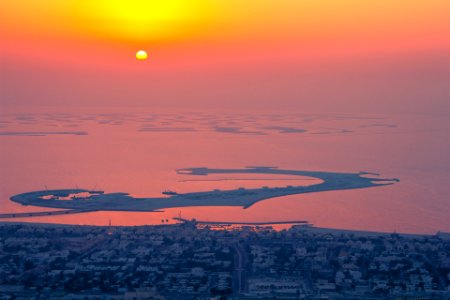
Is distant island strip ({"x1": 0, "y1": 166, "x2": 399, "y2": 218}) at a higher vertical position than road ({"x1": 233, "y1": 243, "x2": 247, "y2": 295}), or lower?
higher

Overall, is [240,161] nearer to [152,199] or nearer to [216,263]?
[152,199]

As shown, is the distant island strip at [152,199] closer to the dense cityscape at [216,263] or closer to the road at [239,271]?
the dense cityscape at [216,263]

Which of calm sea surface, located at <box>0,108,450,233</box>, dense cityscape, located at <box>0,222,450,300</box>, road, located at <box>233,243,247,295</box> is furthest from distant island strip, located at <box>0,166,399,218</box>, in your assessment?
road, located at <box>233,243,247,295</box>

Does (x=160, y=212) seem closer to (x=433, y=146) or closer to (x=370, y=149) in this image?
(x=370, y=149)

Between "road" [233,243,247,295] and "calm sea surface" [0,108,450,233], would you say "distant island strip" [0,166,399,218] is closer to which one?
"calm sea surface" [0,108,450,233]

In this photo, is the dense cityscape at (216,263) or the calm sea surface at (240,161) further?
the calm sea surface at (240,161)

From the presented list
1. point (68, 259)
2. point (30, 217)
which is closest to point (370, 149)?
point (30, 217)

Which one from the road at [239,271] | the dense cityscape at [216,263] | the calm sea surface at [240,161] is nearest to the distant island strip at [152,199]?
the calm sea surface at [240,161]
